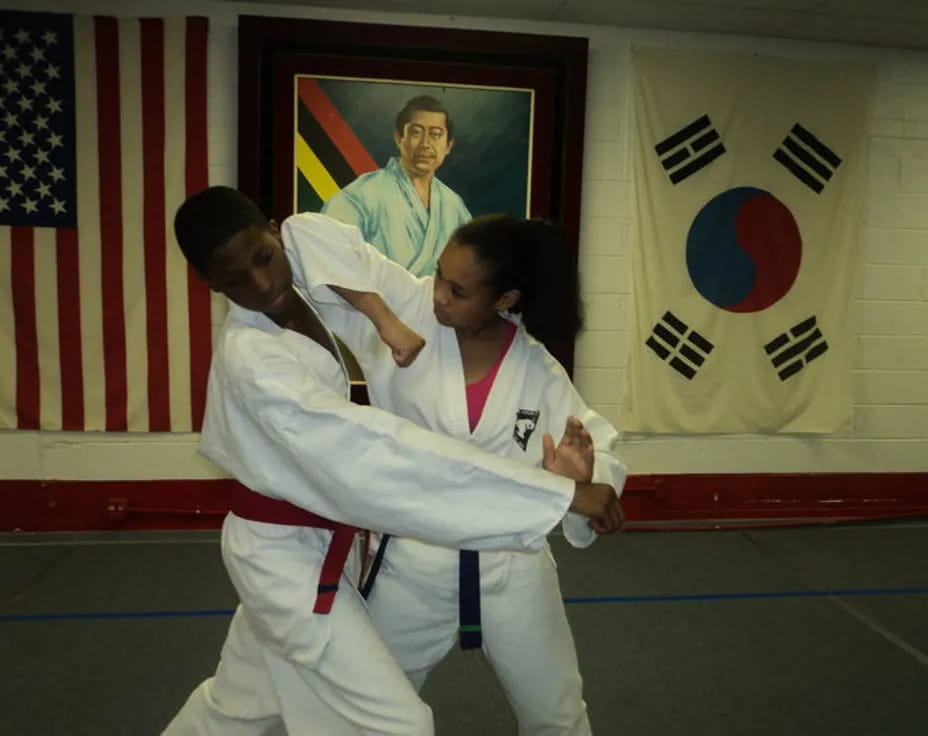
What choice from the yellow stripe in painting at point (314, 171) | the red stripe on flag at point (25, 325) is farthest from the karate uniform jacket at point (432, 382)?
the red stripe on flag at point (25, 325)

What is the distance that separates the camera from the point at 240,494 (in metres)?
1.18

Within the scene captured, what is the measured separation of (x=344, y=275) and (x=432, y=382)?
27 centimetres

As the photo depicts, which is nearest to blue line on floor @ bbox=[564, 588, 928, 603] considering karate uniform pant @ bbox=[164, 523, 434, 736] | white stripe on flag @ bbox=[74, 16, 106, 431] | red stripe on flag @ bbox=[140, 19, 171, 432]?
karate uniform pant @ bbox=[164, 523, 434, 736]

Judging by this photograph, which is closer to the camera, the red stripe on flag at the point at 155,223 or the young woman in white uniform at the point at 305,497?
the young woman in white uniform at the point at 305,497

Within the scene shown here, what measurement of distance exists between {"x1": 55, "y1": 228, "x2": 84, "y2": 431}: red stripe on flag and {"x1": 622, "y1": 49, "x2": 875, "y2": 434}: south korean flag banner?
2654 millimetres

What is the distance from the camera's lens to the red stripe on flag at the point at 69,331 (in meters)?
3.32

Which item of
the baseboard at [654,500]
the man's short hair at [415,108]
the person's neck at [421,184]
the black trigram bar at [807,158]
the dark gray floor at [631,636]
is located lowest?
the dark gray floor at [631,636]

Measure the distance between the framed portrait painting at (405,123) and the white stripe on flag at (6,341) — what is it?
3.67ft

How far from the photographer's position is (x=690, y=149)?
11.7ft

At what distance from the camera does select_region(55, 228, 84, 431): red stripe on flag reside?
332 cm

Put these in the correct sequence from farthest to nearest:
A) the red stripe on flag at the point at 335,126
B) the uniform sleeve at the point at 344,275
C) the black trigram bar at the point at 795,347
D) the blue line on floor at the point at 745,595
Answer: the black trigram bar at the point at 795,347
the red stripe on flag at the point at 335,126
the blue line on floor at the point at 745,595
the uniform sleeve at the point at 344,275

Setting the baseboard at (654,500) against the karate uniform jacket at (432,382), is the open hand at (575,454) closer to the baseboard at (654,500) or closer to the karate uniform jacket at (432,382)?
the karate uniform jacket at (432,382)

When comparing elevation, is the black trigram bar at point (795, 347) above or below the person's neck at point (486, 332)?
below

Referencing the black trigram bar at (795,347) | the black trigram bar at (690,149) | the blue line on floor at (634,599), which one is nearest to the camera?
the blue line on floor at (634,599)
